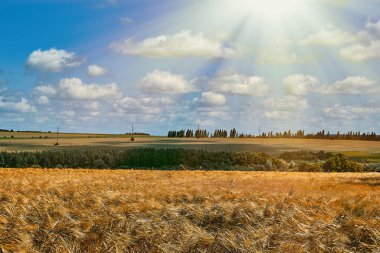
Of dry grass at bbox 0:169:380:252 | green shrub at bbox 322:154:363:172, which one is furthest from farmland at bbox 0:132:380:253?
green shrub at bbox 322:154:363:172

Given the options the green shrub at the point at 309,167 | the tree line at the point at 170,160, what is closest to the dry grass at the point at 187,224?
the green shrub at the point at 309,167

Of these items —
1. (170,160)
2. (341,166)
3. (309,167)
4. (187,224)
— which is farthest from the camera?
(170,160)

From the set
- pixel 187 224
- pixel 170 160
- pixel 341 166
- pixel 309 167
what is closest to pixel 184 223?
pixel 187 224

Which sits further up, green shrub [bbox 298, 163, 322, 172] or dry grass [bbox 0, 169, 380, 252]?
dry grass [bbox 0, 169, 380, 252]

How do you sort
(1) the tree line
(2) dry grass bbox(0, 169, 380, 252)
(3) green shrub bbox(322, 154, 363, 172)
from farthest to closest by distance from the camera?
(1) the tree line, (3) green shrub bbox(322, 154, 363, 172), (2) dry grass bbox(0, 169, 380, 252)

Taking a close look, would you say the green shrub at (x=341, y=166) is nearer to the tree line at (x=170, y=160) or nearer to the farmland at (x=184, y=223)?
the tree line at (x=170, y=160)

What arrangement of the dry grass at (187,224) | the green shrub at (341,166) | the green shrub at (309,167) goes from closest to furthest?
the dry grass at (187,224)
the green shrub at (309,167)
the green shrub at (341,166)

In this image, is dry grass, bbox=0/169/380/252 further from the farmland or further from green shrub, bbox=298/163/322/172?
green shrub, bbox=298/163/322/172

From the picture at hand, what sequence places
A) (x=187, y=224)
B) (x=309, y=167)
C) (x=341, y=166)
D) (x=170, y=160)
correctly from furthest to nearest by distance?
(x=170, y=160) → (x=341, y=166) → (x=309, y=167) → (x=187, y=224)

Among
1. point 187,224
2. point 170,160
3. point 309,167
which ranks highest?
point 187,224

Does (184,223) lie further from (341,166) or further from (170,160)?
(170,160)

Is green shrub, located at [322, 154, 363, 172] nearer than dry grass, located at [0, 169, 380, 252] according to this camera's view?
No

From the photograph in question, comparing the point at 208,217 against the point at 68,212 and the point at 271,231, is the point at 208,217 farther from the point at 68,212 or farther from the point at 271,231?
the point at 68,212

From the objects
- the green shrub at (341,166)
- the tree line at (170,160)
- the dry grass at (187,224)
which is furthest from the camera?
the tree line at (170,160)
